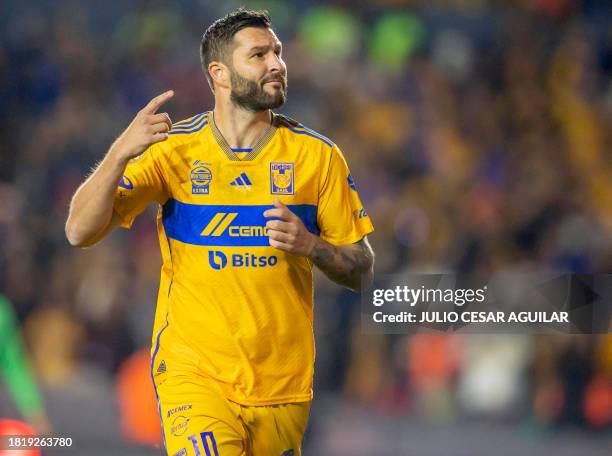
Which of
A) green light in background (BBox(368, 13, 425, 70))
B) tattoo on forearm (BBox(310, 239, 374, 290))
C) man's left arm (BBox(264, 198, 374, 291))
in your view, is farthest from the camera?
green light in background (BBox(368, 13, 425, 70))

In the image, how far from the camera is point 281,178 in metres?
4.00

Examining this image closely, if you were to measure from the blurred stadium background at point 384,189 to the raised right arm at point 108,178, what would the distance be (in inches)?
143

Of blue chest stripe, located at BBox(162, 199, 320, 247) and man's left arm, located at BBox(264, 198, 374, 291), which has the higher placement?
blue chest stripe, located at BBox(162, 199, 320, 247)

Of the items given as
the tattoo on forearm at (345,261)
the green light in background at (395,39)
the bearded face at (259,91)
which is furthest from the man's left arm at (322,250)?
the green light in background at (395,39)

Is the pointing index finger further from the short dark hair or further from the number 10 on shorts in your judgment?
the number 10 on shorts

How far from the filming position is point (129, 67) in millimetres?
9383

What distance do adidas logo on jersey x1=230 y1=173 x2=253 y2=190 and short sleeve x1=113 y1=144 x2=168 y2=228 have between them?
28 centimetres

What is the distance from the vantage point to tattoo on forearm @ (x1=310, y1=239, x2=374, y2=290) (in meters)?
3.82

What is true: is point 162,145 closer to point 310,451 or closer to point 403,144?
point 310,451

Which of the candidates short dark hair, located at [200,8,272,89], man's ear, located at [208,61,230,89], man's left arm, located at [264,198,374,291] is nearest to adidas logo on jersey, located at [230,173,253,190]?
man's left arm, located at [264,198,374,291]

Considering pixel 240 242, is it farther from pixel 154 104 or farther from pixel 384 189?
pixel 384 189

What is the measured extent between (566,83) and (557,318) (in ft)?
10.2

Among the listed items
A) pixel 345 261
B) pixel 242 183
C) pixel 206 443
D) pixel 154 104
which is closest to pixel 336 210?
pixel 345 261

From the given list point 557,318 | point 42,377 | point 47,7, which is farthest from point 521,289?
point 47,7
